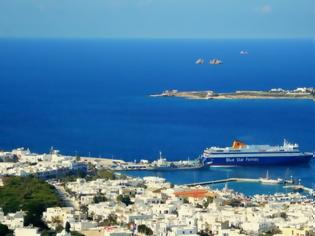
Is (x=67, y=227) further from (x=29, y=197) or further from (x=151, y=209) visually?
(x=151, y=209)

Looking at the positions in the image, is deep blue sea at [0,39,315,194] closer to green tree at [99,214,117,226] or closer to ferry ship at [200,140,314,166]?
ferry ship at [200,140,314,166]

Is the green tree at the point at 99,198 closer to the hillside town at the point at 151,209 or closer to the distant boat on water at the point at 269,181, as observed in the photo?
the hillside town at the point at 151,209

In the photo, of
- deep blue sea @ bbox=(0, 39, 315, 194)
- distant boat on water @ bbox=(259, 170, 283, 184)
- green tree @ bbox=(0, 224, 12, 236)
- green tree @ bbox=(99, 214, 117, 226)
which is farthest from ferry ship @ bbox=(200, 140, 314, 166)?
green tree @ bbox=(0, 224, 12, 236)

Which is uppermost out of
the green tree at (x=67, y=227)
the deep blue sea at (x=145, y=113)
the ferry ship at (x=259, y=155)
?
the deep blue sea at (x=145, y=113)

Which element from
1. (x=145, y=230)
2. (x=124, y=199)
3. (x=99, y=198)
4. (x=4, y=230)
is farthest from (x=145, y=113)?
(x=4, y=230)

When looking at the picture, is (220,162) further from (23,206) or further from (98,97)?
(98,97)

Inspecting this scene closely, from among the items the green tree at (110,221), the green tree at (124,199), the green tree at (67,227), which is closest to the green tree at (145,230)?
the green tree at (110,221)
